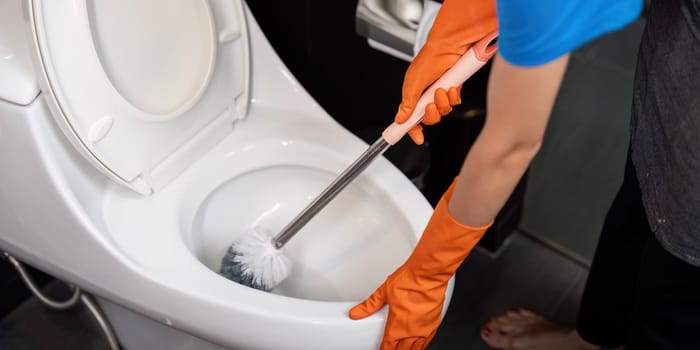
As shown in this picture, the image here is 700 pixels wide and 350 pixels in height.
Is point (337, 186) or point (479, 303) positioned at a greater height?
point (337, 186)

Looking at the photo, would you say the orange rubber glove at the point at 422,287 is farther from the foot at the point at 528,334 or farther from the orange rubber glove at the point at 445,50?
the foot at the point at 528,334

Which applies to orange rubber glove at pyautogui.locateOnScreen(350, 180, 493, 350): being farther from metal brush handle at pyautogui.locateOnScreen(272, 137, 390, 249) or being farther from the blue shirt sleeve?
the blue shirt sleeve

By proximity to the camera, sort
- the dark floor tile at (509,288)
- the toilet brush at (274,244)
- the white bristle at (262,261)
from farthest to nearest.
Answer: the dark floor tile at (509,288) → the white bristle at (262,261) → the toilet brush at (274,244)

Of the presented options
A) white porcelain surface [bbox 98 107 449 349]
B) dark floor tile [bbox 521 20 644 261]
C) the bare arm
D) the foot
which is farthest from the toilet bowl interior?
dark floor tile [bbox 521 20 644 261]

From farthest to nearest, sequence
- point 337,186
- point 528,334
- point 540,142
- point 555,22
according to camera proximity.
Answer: point 528,334
point 337,186
point 540,142
point 555,22

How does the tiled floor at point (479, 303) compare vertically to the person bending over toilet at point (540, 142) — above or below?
below

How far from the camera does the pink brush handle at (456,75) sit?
0.71 m

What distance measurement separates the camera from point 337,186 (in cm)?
86

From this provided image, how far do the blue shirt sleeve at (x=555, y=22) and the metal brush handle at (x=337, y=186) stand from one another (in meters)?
0.28

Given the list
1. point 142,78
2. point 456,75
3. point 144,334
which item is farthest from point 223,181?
point 456,75

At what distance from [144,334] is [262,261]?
287mm

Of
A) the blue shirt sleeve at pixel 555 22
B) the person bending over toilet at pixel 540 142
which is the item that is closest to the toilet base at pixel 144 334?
the person bending over toilet at pixel 540 142

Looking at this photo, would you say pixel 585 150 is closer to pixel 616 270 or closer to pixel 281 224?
pixel 616 270

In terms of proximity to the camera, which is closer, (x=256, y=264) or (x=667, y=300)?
(x=667, y=300)
